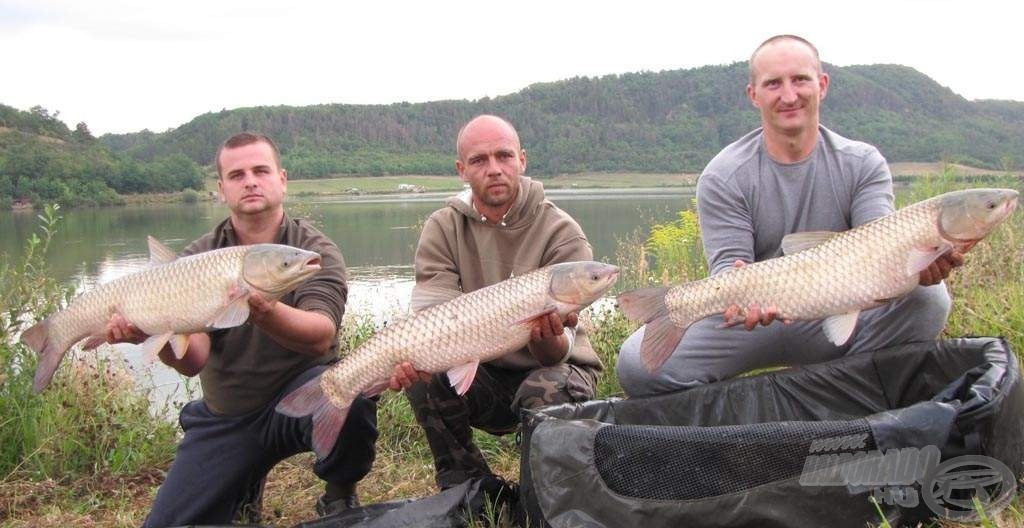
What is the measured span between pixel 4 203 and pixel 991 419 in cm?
2464

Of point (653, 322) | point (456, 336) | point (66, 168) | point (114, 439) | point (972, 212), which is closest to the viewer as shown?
point (972, 212)

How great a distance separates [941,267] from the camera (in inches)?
88.2

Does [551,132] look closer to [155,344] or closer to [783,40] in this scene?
[783,40]

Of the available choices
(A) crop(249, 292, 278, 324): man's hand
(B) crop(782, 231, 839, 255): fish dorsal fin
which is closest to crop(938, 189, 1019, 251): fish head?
(B) crop(782, 231, 839, 255): fish dorsal fin

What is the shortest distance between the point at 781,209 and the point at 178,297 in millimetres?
1923

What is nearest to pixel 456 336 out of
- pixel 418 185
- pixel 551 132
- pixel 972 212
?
pixel 972 212

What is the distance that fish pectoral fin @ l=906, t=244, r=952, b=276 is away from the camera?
7.16 ft

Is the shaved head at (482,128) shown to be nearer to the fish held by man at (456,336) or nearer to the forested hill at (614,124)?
the fish held by man at (456,336)

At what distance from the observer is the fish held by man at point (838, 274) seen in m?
2.15

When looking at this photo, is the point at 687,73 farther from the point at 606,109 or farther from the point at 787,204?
the point at 787,204

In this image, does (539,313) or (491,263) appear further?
(491,263)

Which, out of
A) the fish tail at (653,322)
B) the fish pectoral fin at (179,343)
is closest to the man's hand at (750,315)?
the fish tail at (653,322)

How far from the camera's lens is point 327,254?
2.61m

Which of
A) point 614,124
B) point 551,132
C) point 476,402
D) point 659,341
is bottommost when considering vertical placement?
point 476,402
